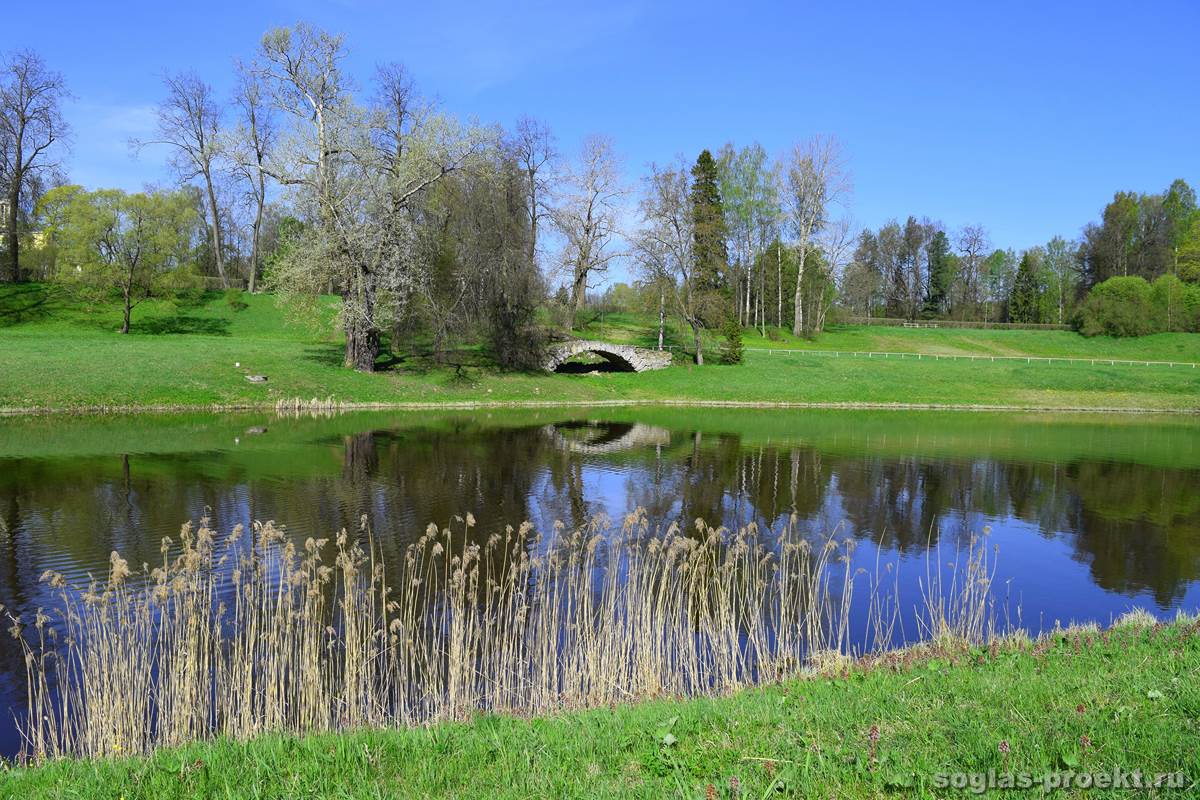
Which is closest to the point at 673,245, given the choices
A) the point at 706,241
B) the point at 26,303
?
the point at 706,241

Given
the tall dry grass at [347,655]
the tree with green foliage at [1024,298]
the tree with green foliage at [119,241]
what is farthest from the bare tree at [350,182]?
the tree with green foliage at [1024,298]

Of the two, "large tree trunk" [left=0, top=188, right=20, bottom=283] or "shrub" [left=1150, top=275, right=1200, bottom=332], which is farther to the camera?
"shrub" [left=1150, top=275, right=1200, bottom=332]

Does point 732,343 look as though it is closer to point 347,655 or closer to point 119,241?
point 119,241

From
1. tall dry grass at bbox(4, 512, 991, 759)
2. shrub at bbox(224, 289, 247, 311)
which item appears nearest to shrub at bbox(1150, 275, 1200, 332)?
tall dry grass at bbox(4, 512, 991, 759)

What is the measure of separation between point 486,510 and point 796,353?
139ft

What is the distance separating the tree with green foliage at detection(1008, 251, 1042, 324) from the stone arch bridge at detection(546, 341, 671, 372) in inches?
2361

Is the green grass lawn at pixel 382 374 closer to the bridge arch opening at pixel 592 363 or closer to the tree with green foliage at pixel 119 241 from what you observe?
the bridge arch opening at pixel 592 363

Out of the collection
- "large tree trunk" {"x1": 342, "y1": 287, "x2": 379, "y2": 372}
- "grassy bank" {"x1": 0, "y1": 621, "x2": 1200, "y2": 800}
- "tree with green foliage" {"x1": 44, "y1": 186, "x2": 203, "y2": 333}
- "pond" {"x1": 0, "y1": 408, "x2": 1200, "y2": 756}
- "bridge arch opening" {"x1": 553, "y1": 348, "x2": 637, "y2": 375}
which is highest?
"tree with green foliage" {"x1": 44, "y1": 186, "x2": 203, "y2": 333}

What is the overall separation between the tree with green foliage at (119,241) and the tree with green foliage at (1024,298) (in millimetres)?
84216

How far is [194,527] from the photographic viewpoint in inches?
578

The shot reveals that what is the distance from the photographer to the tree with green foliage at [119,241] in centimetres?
4522

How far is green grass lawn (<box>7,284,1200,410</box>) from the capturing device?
33469mm

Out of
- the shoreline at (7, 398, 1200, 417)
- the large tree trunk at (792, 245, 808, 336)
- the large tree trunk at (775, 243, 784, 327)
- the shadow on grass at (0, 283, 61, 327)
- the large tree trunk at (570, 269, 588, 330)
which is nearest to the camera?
the shoreline at (7, 398, 1200, 417)

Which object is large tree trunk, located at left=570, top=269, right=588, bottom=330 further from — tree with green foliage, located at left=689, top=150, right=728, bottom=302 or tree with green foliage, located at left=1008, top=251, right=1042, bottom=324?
tree with green foliage, located at left=1008, top=251, right=1042, bottom=324
